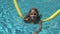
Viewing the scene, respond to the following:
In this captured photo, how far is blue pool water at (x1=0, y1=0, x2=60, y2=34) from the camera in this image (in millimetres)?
4480

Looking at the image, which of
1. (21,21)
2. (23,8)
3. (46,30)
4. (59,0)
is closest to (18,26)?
(21,21)

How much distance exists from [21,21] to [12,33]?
552mm

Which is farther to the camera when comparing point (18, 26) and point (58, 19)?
point (58, 19)

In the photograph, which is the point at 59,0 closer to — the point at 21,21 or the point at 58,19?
the point at 58,19

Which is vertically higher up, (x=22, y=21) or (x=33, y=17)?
(x=33, y=17)

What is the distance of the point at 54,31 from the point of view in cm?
444

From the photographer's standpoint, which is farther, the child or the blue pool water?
the blue pool water

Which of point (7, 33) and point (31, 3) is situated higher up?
point (31, 3)

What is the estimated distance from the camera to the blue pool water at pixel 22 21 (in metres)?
4.48

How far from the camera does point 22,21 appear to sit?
15.7ft

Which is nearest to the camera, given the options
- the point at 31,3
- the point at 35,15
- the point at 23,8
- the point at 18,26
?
the point at 35,15

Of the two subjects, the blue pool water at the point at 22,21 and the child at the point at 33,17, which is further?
the blue pool water at the point at 22,21

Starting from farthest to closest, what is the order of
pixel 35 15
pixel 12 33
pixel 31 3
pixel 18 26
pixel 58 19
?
pixel 31 3 < pixel 58 19 < pixel 18 26 < pixel 12 33 < pixel 35 15

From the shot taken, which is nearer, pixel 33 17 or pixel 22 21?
pixel 33 17
